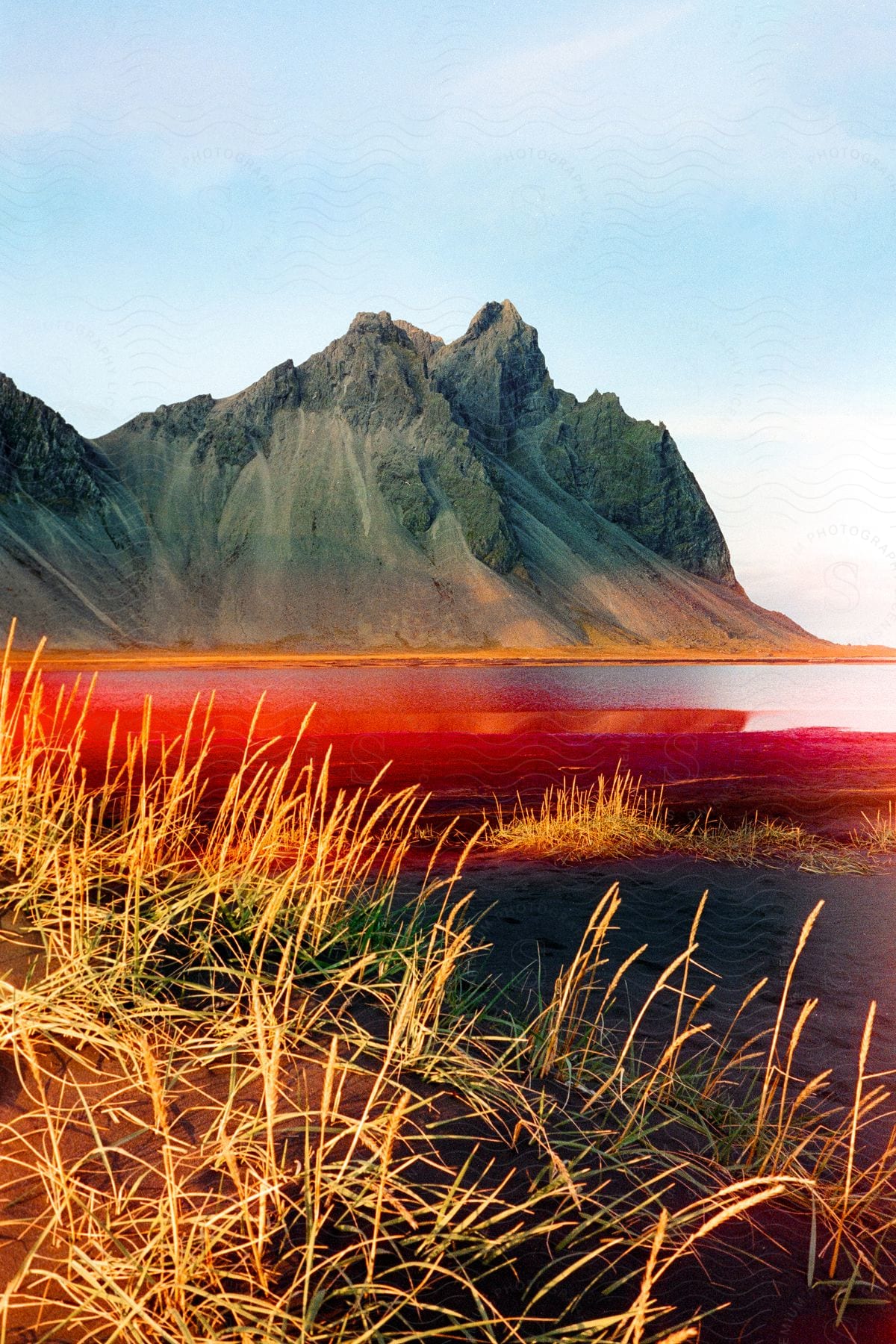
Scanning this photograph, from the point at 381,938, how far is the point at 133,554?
9973 cm

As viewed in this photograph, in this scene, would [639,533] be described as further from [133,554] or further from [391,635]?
[133,554]

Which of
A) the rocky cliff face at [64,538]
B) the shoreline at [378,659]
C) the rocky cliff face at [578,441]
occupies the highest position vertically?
the rocky cliff face at [578,441]

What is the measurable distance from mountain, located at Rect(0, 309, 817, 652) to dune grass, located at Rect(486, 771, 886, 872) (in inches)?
2978

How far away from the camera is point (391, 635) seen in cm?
9706

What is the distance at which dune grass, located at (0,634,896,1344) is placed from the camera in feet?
6.98

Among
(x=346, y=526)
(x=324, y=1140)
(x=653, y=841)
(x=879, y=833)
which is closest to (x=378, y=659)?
(x=346, y=526)

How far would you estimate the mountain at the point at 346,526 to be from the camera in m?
94.1

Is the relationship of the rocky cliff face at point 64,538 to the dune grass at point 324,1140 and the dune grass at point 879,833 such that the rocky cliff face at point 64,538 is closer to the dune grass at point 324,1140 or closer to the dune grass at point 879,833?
the dune grass at point 879,833

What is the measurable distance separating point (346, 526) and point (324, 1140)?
106 m

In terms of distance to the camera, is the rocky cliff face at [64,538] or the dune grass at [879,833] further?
the rocky cliff face at [64,538]

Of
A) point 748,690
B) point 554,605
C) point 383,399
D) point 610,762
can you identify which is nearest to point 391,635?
point 554,605

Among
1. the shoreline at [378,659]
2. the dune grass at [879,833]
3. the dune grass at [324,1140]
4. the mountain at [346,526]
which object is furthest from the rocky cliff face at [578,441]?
the dune grass at [324,1140]

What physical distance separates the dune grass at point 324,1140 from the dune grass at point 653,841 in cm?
487

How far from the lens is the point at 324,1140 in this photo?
2.67 meters
